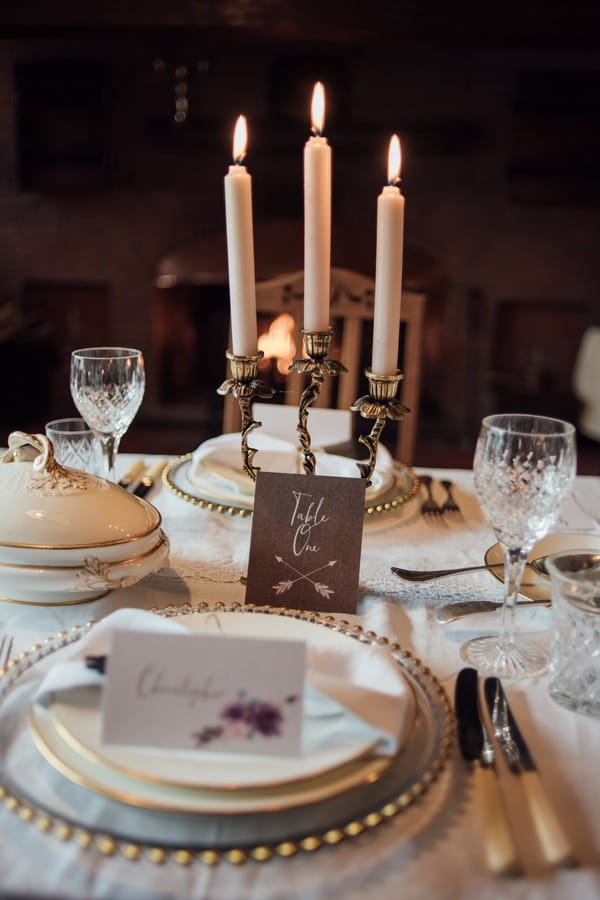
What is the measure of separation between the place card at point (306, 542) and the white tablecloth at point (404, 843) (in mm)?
48

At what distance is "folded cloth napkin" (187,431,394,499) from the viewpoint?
1132mm

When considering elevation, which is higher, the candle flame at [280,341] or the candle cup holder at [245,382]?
the candle cup holder at [245,382]

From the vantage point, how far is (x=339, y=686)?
0.60 meters

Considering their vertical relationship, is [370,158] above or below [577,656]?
above

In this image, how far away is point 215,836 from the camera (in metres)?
0.51

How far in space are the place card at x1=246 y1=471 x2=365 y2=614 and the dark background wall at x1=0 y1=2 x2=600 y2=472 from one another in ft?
8.96

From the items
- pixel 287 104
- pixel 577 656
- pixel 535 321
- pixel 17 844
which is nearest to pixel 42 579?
pixel 17 844

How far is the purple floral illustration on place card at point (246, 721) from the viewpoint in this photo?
0.56 metres

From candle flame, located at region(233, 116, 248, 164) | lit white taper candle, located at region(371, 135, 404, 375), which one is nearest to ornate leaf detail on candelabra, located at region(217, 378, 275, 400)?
lit white taper candle, located at region(371, 135, 404, 375)

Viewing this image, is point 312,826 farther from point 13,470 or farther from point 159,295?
point 159,295

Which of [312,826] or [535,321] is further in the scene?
[535,321]

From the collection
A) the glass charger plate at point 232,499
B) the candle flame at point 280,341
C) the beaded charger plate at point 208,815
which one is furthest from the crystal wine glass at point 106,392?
the candle flame at point 280,341

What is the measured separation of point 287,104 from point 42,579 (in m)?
3.38

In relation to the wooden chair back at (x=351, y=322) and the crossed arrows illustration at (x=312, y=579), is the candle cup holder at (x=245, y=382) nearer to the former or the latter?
the crossed arrows illustration at (x=312, y=579)
